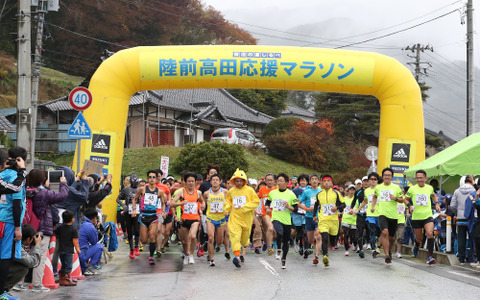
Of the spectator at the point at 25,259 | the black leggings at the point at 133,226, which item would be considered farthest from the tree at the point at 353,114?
the spectator at the point at 25,259

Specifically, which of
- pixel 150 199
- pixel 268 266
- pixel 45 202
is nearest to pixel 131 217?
pixel 150 199

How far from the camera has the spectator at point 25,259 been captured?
815cm

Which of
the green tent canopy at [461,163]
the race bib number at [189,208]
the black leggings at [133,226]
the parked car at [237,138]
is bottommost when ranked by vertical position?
the black leggings at [133,226]

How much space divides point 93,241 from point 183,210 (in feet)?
7.83

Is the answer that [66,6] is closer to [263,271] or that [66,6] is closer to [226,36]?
[226,36]

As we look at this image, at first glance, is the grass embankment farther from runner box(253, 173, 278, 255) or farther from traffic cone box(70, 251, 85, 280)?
traffic cone box(70, 251, 85, 280)

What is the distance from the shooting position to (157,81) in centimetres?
2042

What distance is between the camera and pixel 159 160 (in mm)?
36875

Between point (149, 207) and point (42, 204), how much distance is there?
4.84 meters

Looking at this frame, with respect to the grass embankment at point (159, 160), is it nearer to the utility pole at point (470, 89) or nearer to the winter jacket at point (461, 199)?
the utility pole at point (470, 89)

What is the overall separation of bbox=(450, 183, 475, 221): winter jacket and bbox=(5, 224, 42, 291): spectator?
8.78 meters

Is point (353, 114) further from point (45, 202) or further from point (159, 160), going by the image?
point (45, 202)

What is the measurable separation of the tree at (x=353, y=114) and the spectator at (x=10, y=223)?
4156 centimetres

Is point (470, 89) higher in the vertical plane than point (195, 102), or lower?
lower
